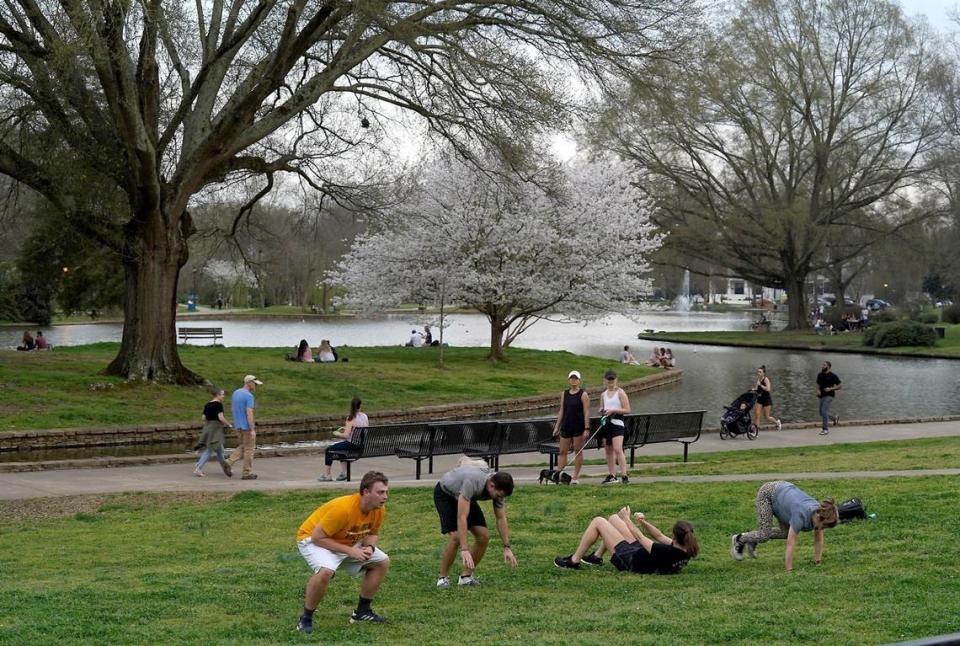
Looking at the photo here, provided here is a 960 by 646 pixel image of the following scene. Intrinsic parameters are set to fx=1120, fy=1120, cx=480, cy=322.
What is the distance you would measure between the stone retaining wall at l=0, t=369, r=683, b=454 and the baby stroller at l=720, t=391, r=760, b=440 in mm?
7082

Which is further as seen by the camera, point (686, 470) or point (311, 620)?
point (686, 470)

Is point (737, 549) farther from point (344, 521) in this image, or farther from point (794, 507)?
point (344, 521)

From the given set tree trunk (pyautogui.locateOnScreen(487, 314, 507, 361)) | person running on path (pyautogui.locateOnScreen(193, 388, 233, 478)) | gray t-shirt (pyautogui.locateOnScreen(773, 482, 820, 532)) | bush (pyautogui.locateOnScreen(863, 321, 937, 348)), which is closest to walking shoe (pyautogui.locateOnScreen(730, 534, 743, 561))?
gray t-shirt (pyautogui.locateOnScreen(773, 482, 820, 532))

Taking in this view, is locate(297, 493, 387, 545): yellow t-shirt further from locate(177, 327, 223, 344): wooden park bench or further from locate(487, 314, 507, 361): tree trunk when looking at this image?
locate(177, 327, 223, 344): wooden park bench

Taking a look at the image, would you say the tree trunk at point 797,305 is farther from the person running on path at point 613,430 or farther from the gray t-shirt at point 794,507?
the gray t-shirt at point 794,507

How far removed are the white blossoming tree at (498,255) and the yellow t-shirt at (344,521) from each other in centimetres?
3098

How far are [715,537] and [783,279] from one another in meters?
61.2

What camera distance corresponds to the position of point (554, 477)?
51.9 feet

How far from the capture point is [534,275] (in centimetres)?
4016

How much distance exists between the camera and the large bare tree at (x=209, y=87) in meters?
23.4

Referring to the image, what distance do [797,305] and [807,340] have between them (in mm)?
7722

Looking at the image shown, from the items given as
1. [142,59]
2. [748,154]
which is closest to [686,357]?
[748,154]

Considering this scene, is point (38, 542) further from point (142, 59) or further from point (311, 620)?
point (142, 59)

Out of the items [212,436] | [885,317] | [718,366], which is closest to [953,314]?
[885,317]
